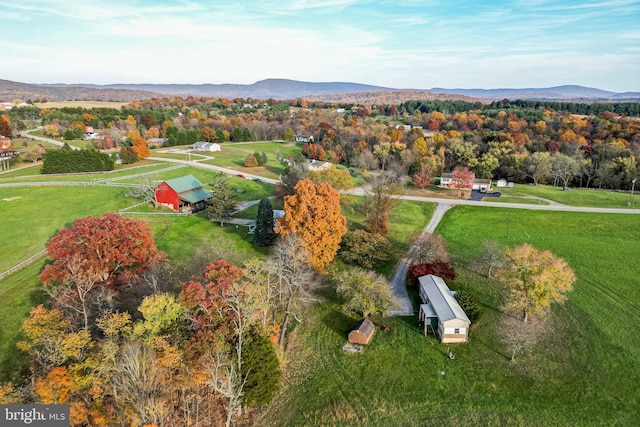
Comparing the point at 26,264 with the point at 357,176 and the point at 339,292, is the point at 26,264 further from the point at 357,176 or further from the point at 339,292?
the point at 357,176

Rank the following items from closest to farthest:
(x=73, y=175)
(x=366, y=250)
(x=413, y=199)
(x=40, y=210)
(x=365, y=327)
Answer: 1. (x=365, y=327)
2. (x=366, y=250)
3. (x=40, y=210)
4. (x=413, y=199)
5. (x=73, y=175)

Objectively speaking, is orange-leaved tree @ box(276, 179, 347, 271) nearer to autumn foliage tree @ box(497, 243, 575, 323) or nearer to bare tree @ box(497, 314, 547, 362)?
autumn foliage tree @ box(497, 243, 575, 323)

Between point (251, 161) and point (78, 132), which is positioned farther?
point (78, 132)

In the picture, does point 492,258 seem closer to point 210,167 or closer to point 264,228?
point 264,228

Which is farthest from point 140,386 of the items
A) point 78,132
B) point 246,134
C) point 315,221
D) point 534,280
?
point 78,132

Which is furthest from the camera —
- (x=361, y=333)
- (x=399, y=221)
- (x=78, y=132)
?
(x=78, y=132)

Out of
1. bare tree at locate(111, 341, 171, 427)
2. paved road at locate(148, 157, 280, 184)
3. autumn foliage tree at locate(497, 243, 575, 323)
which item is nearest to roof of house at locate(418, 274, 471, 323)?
autumn foliage tree at locate(497, 243, 575, 323)

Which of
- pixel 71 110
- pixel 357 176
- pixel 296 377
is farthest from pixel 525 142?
pixel 71 110

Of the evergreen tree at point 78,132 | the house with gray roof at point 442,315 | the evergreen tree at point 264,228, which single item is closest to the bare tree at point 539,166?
the house with gray roof at point 442,315

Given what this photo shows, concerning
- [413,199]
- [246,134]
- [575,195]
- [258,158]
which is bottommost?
[413,199]
